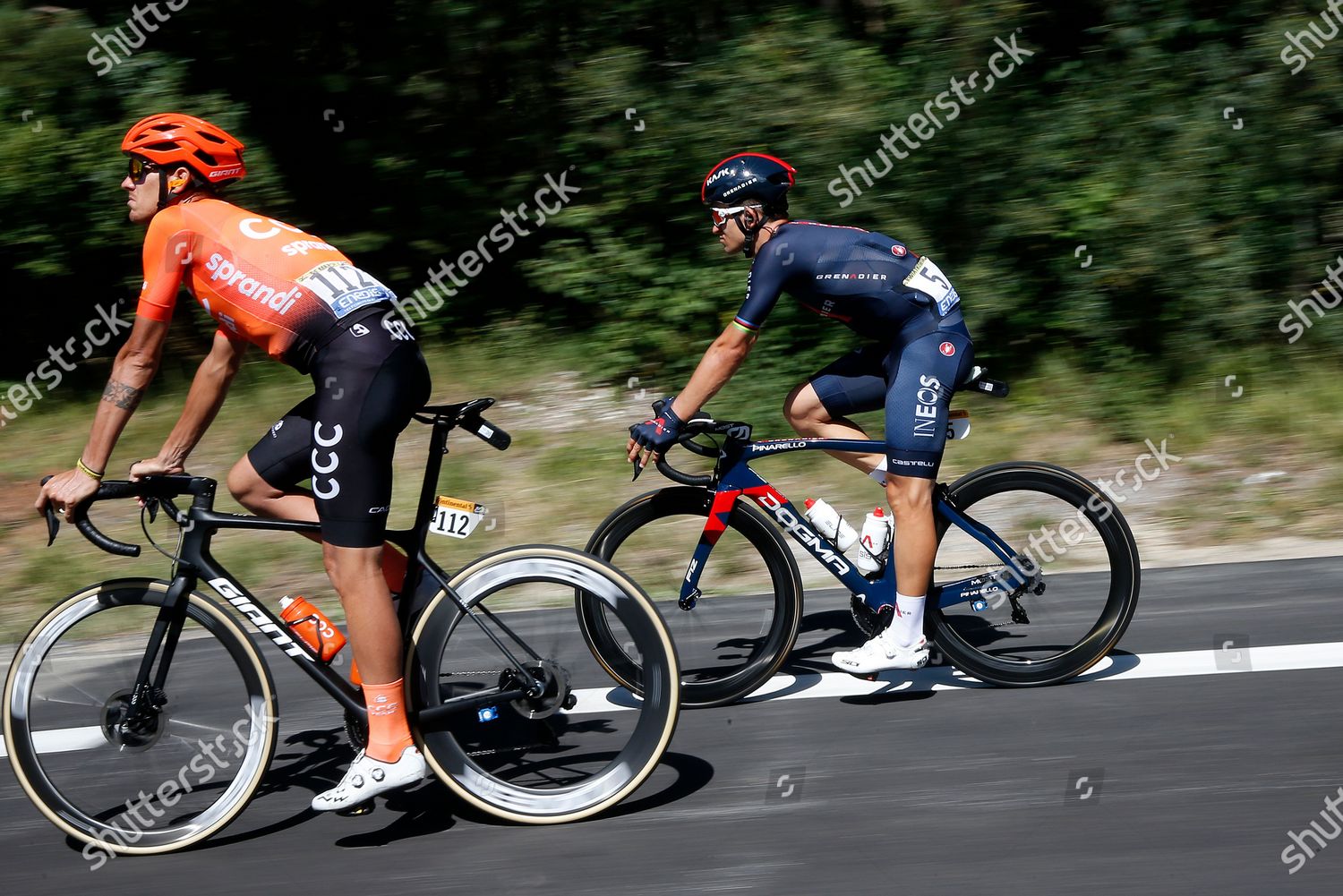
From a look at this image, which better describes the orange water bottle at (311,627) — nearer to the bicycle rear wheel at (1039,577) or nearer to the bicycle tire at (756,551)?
the bicycle tire at (756,551)

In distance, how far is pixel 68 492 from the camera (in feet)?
12.1

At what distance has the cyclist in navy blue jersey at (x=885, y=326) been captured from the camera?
4625 millimetres

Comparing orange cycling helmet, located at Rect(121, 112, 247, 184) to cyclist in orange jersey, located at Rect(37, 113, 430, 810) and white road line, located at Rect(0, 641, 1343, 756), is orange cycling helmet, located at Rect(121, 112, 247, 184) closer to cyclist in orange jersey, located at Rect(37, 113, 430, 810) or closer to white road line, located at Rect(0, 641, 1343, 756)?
cyclist in orange jersey, located at Rect(37, 113, 430, 810)

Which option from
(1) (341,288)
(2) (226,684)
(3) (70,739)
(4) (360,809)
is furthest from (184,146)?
(4) (360,809)

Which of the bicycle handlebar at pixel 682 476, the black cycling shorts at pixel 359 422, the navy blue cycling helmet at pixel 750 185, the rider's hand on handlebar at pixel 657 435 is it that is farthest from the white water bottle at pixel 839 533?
the black cycling shorts at pixel 359 422

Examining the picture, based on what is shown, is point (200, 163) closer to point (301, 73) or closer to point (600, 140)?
point (600, 140)

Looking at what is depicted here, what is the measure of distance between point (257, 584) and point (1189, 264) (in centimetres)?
615

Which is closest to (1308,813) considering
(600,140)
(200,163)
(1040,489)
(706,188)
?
(1040,489)

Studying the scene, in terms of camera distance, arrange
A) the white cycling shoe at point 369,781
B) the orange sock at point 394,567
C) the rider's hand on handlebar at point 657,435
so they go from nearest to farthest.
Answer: the white cycling shoe at point 369,781, the orange sock at point 394,567, the rider's hand on handlebar at point 657,435

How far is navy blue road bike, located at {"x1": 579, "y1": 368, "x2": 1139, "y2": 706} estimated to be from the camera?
189 inches

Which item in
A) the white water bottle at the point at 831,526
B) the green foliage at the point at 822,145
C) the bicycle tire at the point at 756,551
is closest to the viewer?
the bicycle tire at the point at 756,551

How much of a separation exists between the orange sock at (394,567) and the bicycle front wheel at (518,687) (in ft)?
0.62

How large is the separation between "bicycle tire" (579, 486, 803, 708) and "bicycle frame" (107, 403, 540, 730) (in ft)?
Result: 2.90

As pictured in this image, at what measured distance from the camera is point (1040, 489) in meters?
4.81
